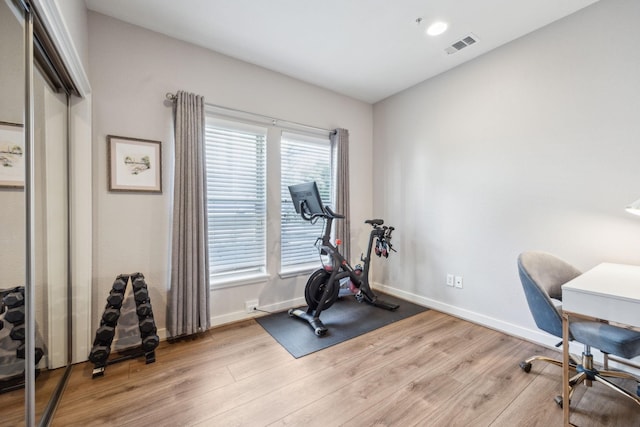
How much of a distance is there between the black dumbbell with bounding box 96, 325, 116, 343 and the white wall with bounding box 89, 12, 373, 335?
299mm

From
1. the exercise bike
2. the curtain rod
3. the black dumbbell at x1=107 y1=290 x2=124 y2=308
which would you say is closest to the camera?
the black dumbbell at x1=107 y1=290 x2=124 y2=308

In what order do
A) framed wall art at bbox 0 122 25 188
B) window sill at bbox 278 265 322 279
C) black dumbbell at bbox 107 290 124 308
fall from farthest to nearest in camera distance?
window sill at bbox 278 265 322 279
black dumbbell at bbox 107 290 124 308
framed wall art at bbox 0 122 25 188

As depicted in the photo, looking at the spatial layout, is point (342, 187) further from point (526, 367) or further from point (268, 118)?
point (526, 367)

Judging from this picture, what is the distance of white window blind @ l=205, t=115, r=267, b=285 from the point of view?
275 centimetres

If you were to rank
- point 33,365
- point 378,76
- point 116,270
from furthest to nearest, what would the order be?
1. point 378,76
2. point 116,270
3. point 33,365

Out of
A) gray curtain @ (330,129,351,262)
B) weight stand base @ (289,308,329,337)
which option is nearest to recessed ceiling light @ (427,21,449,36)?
gray curtain @ (330,129,351,262)

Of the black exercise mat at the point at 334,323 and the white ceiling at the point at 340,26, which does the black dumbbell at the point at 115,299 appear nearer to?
the black exercise mat at the point at 334,323

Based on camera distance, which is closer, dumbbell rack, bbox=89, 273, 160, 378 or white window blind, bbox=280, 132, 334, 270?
dumbbell rack, bbox=89, 273, 160, 378

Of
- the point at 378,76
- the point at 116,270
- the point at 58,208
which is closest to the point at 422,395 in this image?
the point at 116,270

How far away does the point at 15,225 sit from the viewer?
1.23 m

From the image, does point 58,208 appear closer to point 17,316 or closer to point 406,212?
point 17,316

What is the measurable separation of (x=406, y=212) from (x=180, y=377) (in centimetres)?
296

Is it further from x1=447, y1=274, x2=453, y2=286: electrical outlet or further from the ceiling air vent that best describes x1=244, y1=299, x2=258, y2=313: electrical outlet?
the ceiling air vent

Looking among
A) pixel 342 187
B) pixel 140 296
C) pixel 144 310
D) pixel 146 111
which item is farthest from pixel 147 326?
pixel 342 187
